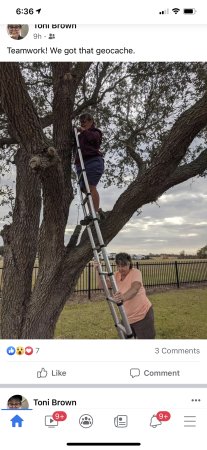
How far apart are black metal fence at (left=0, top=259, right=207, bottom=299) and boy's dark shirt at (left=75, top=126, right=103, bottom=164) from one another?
35.6 feet

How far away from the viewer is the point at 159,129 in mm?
6582

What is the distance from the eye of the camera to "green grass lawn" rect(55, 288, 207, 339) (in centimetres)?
882

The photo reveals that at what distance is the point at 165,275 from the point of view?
→ 17.8 m

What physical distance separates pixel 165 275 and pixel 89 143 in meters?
13.8

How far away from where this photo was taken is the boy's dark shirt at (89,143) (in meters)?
4.80

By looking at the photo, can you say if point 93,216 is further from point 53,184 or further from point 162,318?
point 162,318

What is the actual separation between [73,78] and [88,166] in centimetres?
164

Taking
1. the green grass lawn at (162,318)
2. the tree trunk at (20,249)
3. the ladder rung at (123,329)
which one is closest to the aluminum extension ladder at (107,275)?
the ladder rung at (123,329)

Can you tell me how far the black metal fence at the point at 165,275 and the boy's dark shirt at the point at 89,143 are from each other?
1085 cm
